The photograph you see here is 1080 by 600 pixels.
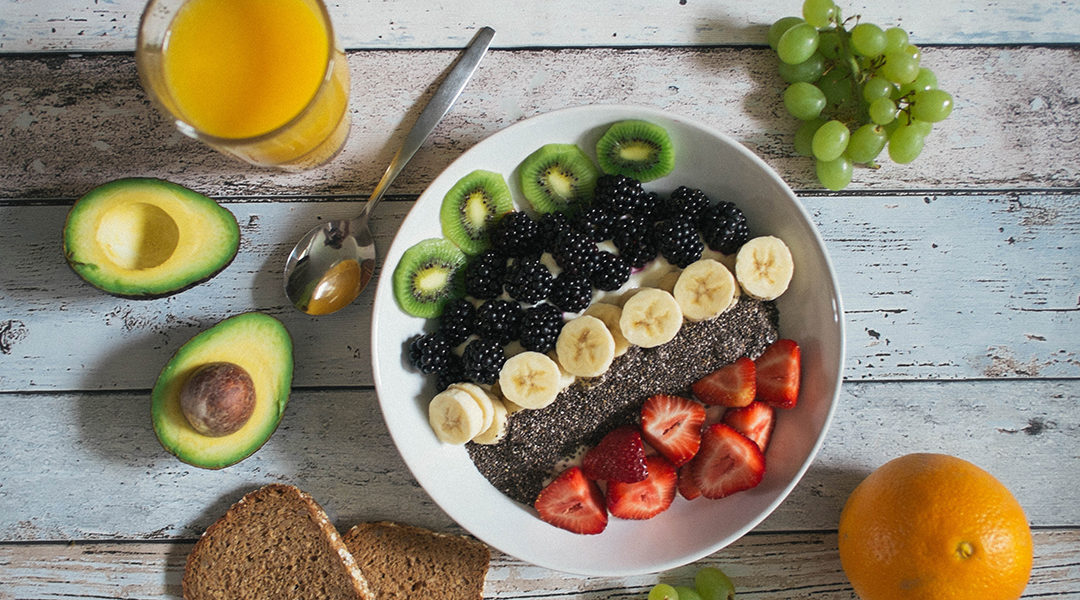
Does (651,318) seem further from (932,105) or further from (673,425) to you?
(932,105)

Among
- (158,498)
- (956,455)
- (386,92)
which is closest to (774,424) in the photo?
(956,455)

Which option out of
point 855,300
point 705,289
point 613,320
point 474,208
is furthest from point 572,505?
point 855,300

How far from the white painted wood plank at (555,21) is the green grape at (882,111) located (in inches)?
8.7

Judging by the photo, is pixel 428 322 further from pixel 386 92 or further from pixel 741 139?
pixel 741 139

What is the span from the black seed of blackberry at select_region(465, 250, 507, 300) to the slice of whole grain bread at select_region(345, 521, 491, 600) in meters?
0.47

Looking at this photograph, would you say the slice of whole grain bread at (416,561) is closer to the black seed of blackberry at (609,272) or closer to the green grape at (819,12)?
the black seed of blackberry at (609,272)

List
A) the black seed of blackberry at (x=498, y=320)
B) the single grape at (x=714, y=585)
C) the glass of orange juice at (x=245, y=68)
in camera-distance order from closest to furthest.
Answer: the glass of orange juice at (x=245, y=68)
the black seed of blackberry at (x=498, y=320)
the single grape at (x=714, y=585)

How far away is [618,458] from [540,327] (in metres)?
0.27

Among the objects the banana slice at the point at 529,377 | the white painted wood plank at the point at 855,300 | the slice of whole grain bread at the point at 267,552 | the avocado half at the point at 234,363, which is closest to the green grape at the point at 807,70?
the white painted wood plank at the point at 855,300

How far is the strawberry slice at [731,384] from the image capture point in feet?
4.23

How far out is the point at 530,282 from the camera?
124cm

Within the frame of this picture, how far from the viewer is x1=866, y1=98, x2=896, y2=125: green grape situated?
4.19ft

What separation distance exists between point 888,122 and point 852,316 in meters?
0.37

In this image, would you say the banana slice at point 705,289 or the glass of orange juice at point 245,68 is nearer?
the glass of orange juice at point 245,68
